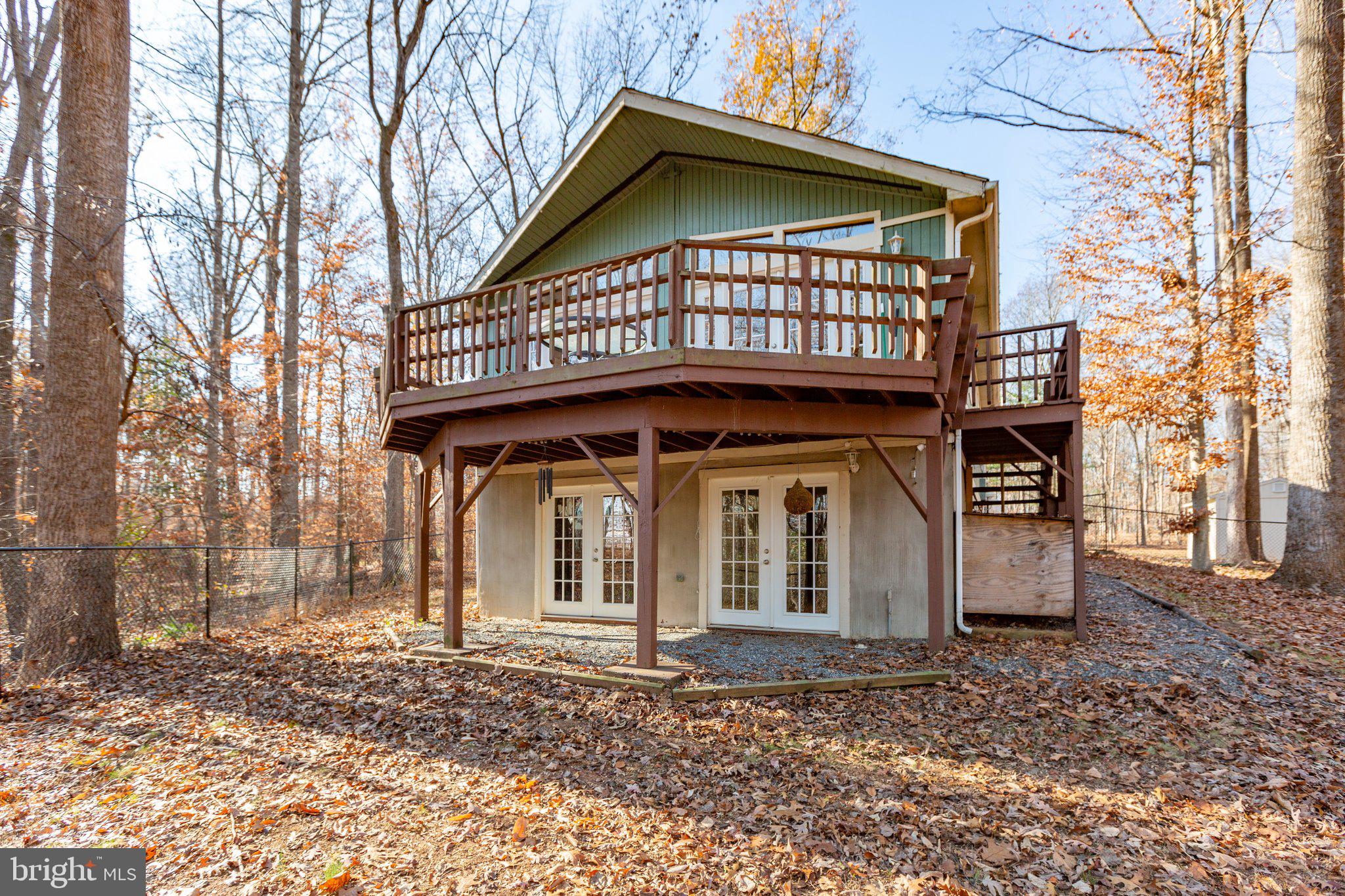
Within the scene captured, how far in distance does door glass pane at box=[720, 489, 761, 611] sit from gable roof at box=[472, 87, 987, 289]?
421cm

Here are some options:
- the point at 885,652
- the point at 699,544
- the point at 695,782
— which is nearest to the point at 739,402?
the point at 885,652

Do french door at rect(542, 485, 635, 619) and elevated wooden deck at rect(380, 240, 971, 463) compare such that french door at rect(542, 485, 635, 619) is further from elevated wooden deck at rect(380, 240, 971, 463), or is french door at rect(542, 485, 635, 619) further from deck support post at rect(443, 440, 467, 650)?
elevated wooden deck at rect(380, 240, 971, 463)

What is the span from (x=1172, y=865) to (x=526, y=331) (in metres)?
5.99

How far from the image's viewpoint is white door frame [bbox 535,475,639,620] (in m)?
10.0

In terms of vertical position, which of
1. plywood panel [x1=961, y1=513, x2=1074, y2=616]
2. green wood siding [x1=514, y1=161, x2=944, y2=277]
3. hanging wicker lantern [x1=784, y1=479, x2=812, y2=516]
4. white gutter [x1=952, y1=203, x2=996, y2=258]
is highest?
green wood siding [x1=514, y1=161, x2=944, y2=277]

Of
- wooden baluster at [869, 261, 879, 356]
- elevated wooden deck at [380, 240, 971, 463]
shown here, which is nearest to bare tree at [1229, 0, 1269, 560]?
elevated wooden deck at [380, 240, 971, 463]

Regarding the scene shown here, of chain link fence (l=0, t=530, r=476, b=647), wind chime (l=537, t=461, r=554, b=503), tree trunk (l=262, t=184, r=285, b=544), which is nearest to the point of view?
chain link fence (l=0, t=530, r=476, b=647)

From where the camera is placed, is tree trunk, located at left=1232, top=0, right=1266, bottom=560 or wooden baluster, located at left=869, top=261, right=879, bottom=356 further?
tree trunk, located at left=1232, top=0, right=1266, bottom=560

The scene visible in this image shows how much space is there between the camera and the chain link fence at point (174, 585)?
6.69 m

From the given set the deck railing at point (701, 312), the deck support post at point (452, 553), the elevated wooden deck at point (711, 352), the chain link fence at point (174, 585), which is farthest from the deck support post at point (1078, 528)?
the chain link fence at point (174, 585)

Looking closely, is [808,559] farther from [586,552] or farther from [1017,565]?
[586,552]

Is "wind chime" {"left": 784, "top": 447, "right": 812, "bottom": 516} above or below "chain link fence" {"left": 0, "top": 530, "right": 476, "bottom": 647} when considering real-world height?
above

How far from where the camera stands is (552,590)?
411 inches

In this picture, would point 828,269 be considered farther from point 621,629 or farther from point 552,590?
point 552,590
